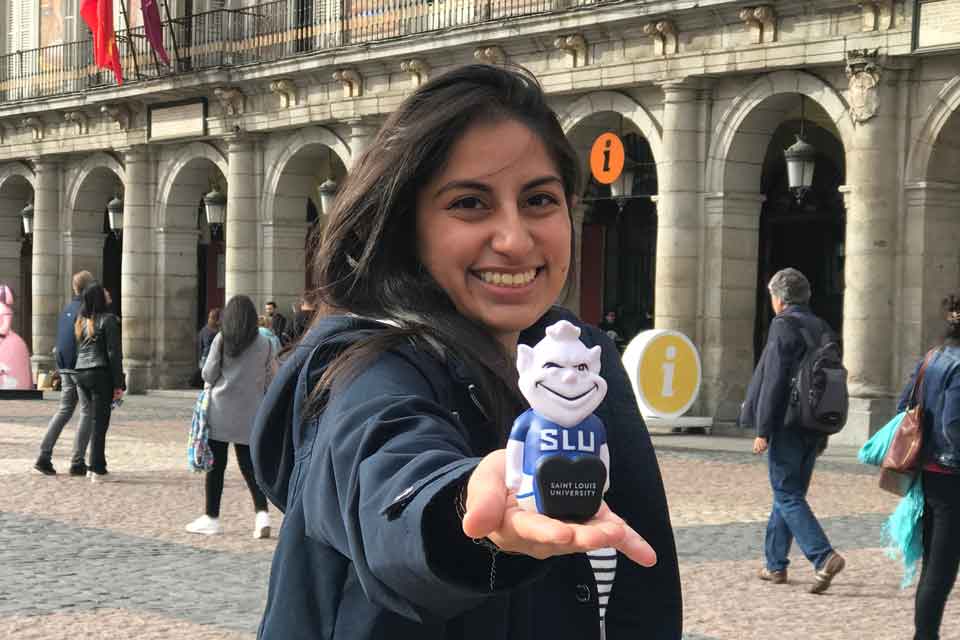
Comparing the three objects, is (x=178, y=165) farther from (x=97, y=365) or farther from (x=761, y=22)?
(x=97, y=365)

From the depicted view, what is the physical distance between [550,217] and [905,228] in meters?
15.0

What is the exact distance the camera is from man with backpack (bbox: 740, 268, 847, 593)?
25.6 ft

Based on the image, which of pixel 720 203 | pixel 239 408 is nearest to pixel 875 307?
pixel 720 203

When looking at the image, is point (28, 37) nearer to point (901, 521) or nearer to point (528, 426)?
point (901, 521)

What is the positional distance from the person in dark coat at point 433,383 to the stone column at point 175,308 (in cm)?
2516

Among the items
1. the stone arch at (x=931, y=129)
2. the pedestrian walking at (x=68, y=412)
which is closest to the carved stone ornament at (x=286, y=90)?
the stone arch at (x=931, y=129)

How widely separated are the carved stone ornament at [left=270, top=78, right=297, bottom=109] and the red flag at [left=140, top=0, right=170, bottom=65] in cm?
261

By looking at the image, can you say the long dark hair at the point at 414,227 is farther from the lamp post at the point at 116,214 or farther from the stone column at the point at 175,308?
the lamp post at the point at 116,214

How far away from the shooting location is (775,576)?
7.92 m

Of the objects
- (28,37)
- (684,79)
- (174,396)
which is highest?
(28,37)

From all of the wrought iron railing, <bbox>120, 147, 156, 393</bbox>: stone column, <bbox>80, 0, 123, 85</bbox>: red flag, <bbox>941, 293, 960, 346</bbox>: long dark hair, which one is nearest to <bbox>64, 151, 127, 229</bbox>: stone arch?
<bbox>120, 147, 156, 393</bbox>: stone column

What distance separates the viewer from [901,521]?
21.6 feet

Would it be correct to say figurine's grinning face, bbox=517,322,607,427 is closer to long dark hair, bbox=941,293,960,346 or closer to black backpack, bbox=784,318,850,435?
long dark hair, bbox=941,293,960,346

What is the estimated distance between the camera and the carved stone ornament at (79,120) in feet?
93.1
